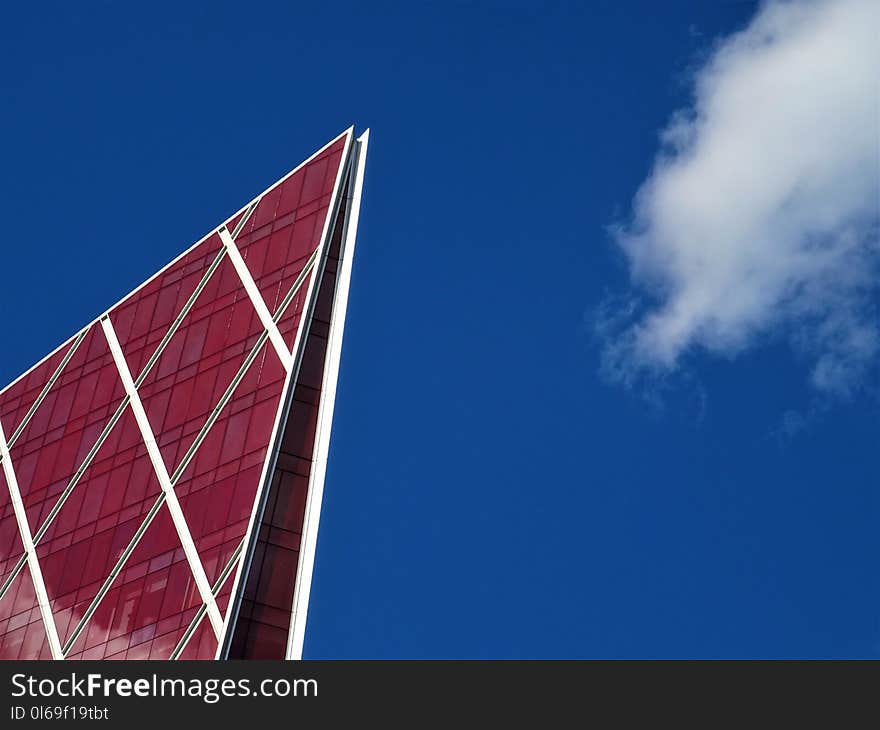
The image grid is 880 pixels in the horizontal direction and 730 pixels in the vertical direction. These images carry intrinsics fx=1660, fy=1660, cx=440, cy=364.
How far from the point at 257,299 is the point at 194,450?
6.95 meters

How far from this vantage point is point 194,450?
60.1 meters

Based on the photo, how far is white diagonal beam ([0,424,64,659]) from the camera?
199 feet

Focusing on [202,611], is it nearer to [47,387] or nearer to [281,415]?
[281,415]

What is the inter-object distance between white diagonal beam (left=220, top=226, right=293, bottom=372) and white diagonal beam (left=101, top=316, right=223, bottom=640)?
6108 mm

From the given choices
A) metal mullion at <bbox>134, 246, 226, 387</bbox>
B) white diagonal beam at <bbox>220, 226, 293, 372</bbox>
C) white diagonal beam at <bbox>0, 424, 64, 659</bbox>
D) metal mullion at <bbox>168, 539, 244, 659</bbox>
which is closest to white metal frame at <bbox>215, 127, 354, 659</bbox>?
metal mullion at <bbox>168, 539, 244, 659</bbox>

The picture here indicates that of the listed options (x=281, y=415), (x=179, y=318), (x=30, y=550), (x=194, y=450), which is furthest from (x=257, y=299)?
(x=30, y=550)

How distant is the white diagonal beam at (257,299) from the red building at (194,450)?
0.08 meters

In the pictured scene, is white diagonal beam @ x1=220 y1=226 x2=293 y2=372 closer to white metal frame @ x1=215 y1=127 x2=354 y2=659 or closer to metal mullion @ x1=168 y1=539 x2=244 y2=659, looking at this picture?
white metal frame @ x1=215 y1=127 x2=354 y2=659

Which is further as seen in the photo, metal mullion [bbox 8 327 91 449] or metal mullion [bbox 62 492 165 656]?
metal mullion [bbox 8 327 91 449]

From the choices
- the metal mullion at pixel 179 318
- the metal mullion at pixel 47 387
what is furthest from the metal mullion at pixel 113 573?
the metal mullion at pixel 47 387

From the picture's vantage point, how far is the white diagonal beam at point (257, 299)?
59.7 meters

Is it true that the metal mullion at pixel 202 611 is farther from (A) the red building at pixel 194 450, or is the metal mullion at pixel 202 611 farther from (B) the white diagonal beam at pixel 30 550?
(B) the white diagonal beam at pixel 30 550

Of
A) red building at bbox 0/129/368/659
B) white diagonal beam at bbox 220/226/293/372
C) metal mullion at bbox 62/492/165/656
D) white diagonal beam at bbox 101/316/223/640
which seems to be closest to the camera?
white diagonal beam at bbox 101/316/223/640
